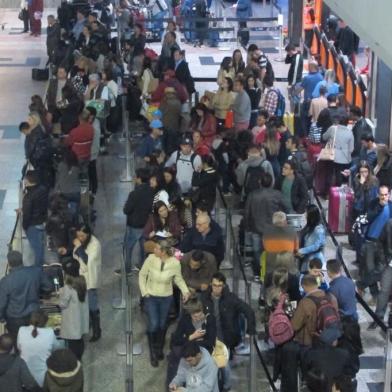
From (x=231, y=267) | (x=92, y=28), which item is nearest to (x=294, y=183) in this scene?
(x=231, y=267)

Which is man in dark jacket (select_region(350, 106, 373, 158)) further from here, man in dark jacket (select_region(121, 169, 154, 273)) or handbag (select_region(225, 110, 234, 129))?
man in dark jacket (select_region(121, 169, 154, 273))

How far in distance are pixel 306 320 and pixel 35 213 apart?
4278mm

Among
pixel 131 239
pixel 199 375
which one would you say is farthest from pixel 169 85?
pixel 199 375

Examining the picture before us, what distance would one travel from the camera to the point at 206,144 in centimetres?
1609

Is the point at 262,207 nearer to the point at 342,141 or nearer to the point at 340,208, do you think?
the point at 340,208

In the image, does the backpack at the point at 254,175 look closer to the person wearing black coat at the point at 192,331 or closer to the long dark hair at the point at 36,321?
the person wearing black coat at the point at 192,331

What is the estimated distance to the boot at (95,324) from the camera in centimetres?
1270

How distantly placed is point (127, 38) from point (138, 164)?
8.37 metres

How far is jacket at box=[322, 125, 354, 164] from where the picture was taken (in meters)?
16.5

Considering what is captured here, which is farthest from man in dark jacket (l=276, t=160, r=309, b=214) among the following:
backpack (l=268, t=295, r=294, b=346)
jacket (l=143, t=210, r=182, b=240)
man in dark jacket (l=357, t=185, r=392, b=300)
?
backpack (l=268, t=295, r=294, b=346)

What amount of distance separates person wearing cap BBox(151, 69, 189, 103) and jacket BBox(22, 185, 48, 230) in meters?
5.03

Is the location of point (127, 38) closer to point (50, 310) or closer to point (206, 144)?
point (206, 144)

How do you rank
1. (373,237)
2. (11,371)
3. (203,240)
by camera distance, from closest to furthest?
(11,371) → (203,240) → (373,237)

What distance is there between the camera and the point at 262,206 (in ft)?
44.8
